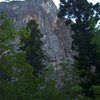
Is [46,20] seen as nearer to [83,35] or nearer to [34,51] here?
[34,51]

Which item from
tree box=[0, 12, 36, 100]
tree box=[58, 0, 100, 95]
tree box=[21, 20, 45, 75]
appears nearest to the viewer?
tree box=[0, 12, 36, 100]

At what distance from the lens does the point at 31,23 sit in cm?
4022

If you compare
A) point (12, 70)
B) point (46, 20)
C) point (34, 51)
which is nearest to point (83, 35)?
point (34, 51)

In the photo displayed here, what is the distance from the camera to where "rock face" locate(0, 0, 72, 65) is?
87.8m

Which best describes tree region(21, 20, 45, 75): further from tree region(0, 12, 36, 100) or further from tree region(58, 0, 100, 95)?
tree region(0, 12, 36, 100)

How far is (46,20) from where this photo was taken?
93312mm

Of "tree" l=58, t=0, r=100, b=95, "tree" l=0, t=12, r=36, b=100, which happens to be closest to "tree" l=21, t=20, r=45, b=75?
"tree" l=58, t=0, r=100, b=95

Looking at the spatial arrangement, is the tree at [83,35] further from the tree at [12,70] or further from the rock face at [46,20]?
the rock face at [46,20]

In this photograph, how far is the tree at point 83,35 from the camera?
3262 cm

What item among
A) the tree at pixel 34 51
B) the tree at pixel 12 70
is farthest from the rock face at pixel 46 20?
the tree at pixel 12 70

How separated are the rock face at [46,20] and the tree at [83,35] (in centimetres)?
4672

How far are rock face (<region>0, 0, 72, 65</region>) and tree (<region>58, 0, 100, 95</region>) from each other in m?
46.7

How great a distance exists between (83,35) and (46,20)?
58829mm

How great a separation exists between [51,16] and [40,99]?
244 feet
